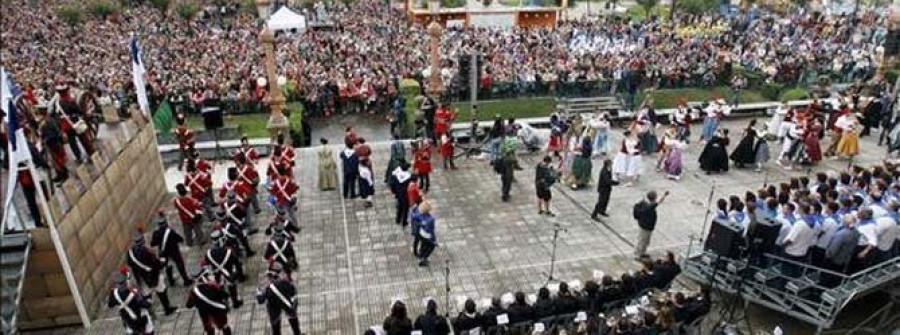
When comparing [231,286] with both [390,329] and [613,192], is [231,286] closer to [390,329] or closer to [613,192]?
[390,329]

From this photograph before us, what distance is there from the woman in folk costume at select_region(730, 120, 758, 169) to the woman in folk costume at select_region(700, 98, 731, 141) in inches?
50.1

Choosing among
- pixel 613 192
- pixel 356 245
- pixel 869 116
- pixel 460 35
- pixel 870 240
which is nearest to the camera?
pixel 870 240

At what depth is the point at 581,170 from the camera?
15312mm

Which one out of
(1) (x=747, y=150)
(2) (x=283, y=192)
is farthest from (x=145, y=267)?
(1) (x=747, y=150)

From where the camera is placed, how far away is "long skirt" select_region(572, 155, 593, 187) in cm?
1527

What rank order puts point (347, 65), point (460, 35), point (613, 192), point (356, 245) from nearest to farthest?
1. point (356, 245)
2. point (613, 192)
3. point (347, 65)
4. point (460, 35)

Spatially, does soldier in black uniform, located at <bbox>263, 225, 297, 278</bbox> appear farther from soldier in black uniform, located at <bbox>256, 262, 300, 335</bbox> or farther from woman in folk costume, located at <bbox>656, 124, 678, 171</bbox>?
woman in folk costume, located at <bbox>656, 124, 678, 171</bbox>

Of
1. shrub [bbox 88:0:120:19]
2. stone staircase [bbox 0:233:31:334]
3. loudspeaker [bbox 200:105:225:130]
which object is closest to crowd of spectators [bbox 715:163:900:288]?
stone staircase [bbox 0:233:31:334]

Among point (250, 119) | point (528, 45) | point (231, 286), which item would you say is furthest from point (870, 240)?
point (528, 45)

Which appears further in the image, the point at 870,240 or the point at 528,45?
the point at 528,45

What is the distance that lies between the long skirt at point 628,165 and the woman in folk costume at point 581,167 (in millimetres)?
750

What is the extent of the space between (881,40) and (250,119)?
28981mm

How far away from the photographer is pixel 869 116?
19188 mm


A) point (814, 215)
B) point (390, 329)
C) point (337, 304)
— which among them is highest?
point (814, 215)
